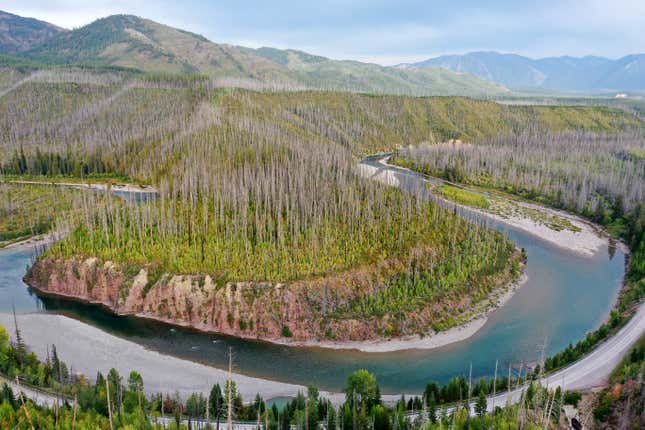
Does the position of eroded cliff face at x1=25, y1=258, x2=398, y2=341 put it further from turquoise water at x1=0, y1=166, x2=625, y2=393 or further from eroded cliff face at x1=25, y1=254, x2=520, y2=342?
turquoise water at x1=0, y1=166, x2=625, y2=393

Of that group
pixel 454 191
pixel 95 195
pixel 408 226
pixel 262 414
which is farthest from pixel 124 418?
pixel 454 191

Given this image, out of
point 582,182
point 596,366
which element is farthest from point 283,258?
point 582,182

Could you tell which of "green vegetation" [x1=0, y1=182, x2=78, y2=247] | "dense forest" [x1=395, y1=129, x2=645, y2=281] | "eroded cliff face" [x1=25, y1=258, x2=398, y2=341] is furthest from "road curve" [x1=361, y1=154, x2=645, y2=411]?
"green vegetation" [x1=0, y1=182, x2=78, y2=247]

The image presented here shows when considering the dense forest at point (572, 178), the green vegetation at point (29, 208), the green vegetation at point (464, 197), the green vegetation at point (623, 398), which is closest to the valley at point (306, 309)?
the green vegetation at point (623, 398)

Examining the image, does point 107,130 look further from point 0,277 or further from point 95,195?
point 0,277

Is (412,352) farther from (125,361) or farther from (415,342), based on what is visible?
(125,361)

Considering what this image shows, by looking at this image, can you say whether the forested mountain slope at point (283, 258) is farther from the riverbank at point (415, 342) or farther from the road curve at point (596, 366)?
the road curve at point (596, 366)
